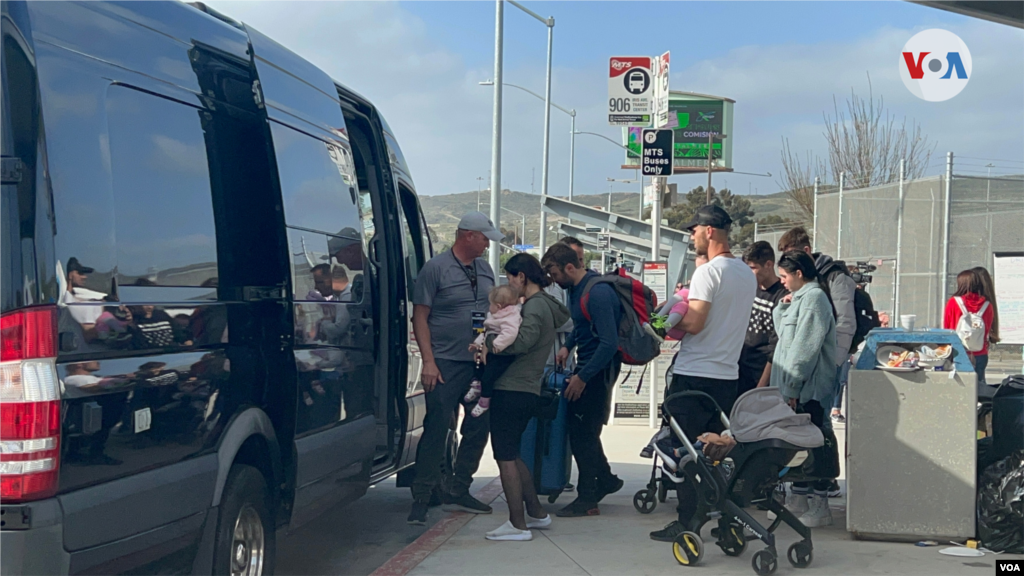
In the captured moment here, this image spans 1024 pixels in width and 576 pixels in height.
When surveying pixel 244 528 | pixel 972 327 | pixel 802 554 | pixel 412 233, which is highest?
pixel 412 233

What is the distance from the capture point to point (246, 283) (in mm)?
4480

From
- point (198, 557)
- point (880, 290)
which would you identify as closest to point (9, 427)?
point (198, 557)

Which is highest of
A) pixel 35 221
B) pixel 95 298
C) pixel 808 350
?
pixel 35 221

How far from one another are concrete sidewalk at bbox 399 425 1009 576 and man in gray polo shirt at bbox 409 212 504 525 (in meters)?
0.52

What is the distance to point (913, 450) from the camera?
614 centimetres

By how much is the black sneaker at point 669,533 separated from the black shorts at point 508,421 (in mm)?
1039

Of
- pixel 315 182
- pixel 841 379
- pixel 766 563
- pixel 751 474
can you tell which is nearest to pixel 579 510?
pixel 751 474

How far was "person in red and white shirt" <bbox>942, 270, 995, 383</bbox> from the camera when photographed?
10.1 m

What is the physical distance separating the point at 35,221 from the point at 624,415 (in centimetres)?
985

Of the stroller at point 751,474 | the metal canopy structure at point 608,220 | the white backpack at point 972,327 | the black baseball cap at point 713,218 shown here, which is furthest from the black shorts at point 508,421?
the metal canopy structure at point 608,220

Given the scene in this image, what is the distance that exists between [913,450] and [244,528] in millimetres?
4079

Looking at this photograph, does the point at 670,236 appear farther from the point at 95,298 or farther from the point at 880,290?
the point at 95,298

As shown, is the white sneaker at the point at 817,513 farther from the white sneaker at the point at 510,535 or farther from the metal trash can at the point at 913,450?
the white sneaker at the point at 510,535

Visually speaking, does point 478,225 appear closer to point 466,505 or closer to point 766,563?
point 466,505
